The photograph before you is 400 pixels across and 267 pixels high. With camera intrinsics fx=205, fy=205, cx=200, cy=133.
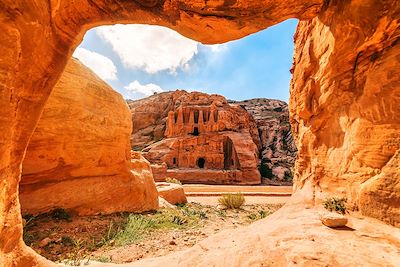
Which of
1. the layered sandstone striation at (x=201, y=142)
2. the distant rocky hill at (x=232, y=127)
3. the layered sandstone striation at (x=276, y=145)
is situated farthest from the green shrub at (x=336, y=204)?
the layered sandstone striation at (x=276, y=145)

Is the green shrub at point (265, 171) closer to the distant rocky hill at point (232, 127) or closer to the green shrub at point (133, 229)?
the distant rocky hill at point (232, 127)

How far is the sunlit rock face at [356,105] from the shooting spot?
267cm

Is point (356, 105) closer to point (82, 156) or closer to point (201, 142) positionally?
point (82, 156)

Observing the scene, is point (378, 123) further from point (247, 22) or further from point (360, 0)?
point (247, 22)

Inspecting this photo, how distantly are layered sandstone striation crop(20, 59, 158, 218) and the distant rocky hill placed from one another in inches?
975

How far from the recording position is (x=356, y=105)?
3.18 metres

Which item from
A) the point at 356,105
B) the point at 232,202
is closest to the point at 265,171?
the point at 232,202

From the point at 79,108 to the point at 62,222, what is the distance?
373 cm

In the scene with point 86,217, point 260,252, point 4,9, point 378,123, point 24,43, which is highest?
point 4,9

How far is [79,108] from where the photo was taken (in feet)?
23.9

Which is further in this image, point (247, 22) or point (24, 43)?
point (247, 22)

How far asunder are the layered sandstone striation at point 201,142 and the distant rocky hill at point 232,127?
0.18 m

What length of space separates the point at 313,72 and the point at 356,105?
1.40 metres

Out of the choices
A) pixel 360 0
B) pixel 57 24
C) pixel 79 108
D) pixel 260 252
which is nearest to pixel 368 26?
pixel 360 0
